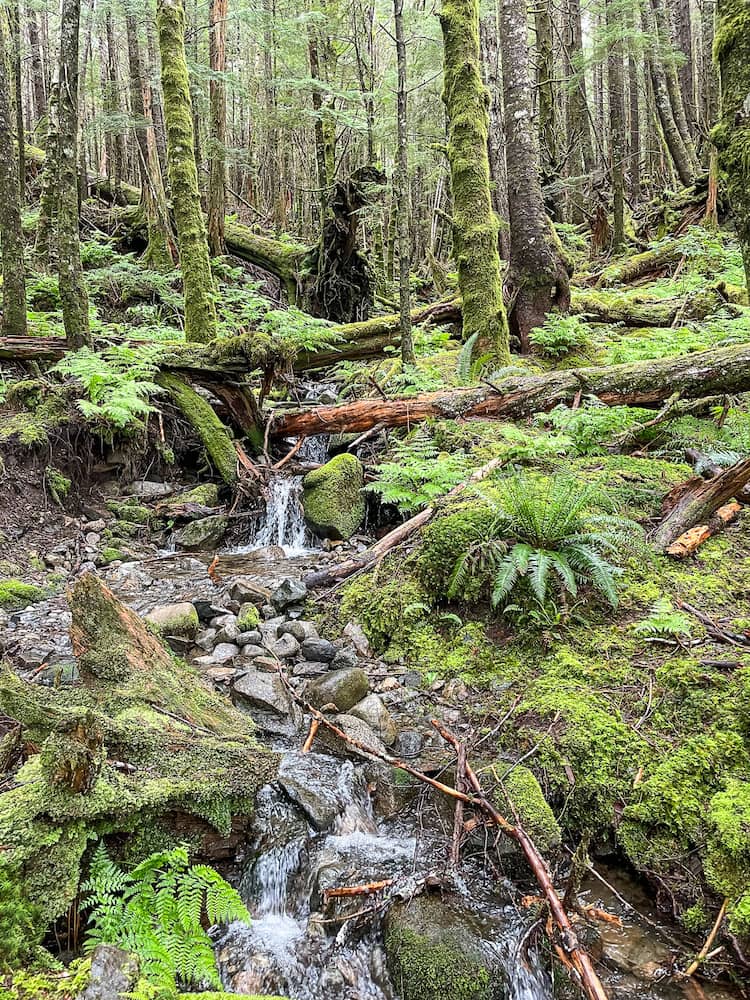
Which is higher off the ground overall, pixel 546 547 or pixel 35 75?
pixel 35 75

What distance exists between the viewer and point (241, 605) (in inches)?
230

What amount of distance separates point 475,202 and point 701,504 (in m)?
6.01

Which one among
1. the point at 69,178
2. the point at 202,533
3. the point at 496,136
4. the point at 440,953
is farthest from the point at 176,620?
the point at 496,136

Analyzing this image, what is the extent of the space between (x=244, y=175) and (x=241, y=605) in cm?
2526

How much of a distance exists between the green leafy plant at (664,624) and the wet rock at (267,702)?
2.38 metres

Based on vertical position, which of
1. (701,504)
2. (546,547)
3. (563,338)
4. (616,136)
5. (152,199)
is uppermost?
(616,136)

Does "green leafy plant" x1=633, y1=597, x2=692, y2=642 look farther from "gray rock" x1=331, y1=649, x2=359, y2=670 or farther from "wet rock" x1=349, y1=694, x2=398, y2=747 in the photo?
"gray rock" x1=331, y1=649, x2=359, y2=670

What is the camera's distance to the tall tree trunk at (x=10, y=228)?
797cm

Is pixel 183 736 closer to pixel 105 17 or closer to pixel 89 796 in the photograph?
pixel 89 796

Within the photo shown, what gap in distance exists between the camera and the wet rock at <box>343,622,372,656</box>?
5039 millimetres

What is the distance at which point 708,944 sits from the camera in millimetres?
2590

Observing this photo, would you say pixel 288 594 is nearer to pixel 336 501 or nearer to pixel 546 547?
pixel 336 501

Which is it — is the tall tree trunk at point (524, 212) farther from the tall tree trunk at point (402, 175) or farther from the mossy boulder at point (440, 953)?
the mossy boulder at point (440, 953)

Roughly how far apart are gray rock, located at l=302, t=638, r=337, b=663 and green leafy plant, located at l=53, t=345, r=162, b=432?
3.60 m
